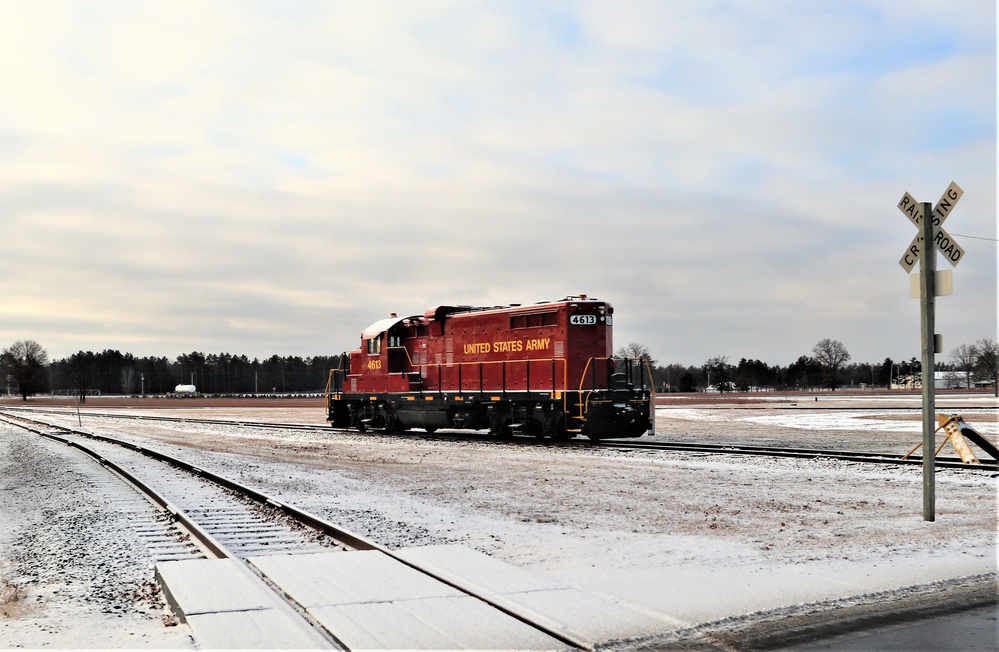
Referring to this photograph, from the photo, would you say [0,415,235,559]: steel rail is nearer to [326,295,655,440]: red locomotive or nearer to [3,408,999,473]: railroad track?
[326,295,655,440]: red locomotive

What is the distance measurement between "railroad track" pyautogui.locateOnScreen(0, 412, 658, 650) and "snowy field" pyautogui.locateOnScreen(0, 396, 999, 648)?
469 millimetres

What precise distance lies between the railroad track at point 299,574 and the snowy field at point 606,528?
1.54ft

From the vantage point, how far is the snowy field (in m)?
6.91

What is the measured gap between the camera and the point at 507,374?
2670 centimetres

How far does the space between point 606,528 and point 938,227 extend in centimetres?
570

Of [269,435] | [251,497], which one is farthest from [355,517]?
[269,435]

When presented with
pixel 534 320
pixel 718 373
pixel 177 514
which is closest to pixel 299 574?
pixel 177 514

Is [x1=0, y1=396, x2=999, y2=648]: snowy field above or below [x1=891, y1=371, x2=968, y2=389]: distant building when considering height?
above

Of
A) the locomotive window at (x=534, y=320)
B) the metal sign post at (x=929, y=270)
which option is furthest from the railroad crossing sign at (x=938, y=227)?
the locomotive window at (x=534, y=320)

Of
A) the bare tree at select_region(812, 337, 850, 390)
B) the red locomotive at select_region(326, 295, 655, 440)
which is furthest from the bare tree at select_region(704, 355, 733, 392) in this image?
the red locomotive at select_region(326, 295, 655, 440)

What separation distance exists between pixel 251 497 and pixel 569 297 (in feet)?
46.0

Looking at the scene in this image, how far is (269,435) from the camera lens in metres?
32.3

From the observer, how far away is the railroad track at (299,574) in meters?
5.76

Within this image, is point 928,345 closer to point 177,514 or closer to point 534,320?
point 177,514
